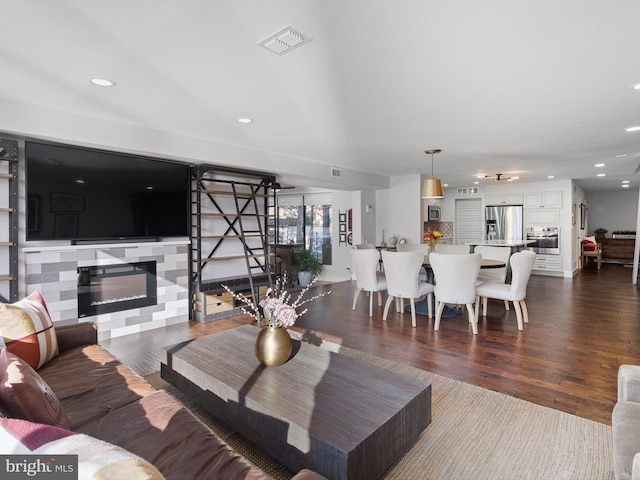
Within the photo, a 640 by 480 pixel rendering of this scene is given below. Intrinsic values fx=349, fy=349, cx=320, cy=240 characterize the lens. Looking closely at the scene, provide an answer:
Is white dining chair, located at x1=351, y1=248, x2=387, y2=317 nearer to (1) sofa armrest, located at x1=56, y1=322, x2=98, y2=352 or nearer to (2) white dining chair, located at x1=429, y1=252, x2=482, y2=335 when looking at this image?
(2) white dining chair, located at x1=429, y1=252, x2=482, y2=335

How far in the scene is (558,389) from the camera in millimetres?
2676

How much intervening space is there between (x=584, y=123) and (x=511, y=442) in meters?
3.45

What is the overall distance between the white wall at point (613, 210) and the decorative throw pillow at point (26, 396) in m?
14.8

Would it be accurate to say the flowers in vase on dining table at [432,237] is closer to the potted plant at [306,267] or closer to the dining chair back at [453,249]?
the dining chair back at [453,249]

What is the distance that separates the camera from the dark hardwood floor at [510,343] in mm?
2736

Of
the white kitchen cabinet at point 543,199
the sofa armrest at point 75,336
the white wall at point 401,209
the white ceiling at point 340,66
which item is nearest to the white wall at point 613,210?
the white kitchen cabinet at point 543,199

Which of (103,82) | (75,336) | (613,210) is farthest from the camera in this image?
(613,210)

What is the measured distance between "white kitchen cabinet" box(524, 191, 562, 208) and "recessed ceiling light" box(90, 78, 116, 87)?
30.8 feet

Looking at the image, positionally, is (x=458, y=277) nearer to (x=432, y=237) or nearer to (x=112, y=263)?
(x=432, y=237)

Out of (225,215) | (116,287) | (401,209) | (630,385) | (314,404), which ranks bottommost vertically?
(314,404)

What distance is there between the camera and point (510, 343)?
3723 mm

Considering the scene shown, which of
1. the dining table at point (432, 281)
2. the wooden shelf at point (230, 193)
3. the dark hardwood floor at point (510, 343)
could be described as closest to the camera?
the dark hardwood floor at point (510, 343)

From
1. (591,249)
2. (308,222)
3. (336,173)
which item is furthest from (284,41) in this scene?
(591,249)

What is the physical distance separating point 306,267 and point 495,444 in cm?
628
